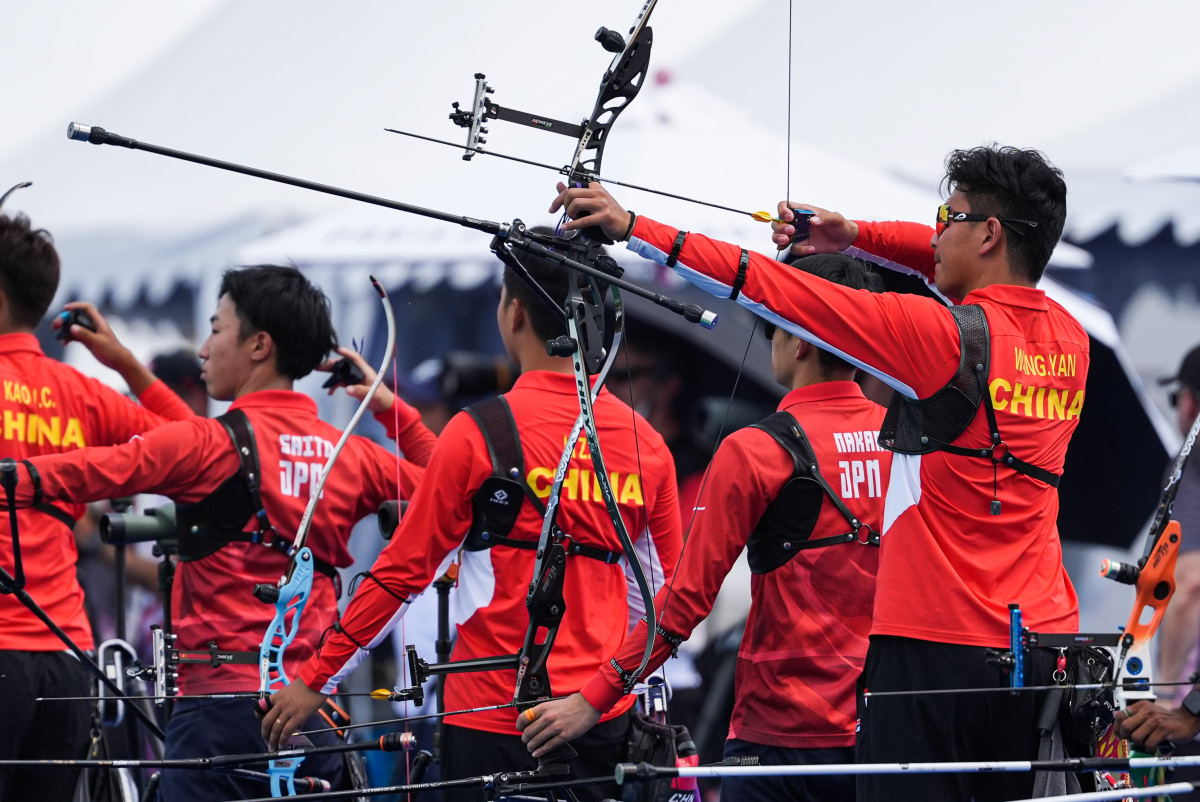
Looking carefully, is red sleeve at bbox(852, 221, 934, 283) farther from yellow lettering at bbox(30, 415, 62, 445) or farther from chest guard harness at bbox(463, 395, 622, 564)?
yellow lettering at bbox(30, 415, 62, 445)

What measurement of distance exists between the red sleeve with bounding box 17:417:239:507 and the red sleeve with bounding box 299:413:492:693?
29.6 inches

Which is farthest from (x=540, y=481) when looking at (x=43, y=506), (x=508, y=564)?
(x=43, y=506)

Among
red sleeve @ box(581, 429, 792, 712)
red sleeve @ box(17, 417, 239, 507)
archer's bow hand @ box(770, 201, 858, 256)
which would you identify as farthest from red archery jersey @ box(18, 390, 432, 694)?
archer's bow hand @ box(770, 201, 858, 256)

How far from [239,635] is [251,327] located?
86 cm

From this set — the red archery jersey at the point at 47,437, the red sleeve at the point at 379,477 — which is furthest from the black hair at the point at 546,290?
the red archery jersey at the point at 47,437

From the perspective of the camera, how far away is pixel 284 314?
12.8 feet

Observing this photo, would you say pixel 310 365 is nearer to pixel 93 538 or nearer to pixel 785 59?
pixel 93 538

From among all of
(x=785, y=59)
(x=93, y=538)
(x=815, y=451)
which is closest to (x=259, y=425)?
(x=815, y=451)

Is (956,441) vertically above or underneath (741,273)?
underneath

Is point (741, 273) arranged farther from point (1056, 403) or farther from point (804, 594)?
point (804, 594)

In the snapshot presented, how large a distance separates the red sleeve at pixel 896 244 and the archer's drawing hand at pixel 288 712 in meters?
1.54

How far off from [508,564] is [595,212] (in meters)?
1.00

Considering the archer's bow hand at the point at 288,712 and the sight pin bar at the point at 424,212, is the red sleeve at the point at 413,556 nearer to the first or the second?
the archer's bow hand at the point at 288,712

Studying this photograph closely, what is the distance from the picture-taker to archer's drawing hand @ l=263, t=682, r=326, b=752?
3.01m
